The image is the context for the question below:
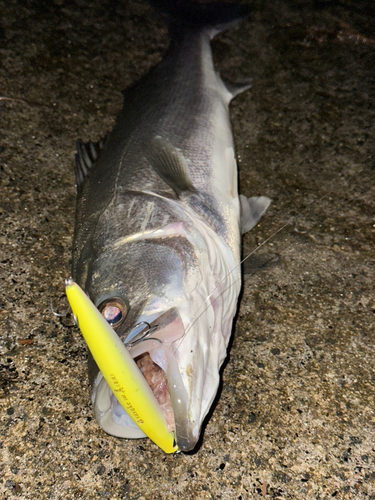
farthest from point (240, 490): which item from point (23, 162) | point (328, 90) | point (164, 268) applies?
point (328, 90)

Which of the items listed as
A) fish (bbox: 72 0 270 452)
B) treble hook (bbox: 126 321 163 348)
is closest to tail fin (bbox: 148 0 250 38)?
fish (bbox: 72 0 270 452)

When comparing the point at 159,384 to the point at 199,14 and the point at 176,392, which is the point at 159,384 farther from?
the point at 199,14

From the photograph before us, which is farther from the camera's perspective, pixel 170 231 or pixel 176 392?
pixel 170 231

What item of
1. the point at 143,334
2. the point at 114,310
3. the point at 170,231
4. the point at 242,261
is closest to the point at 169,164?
the point at 170,231

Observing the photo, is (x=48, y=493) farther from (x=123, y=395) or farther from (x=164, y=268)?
(x=164, y=268)

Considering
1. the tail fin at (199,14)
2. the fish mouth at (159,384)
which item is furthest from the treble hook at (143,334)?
the tail fin at (199,14)

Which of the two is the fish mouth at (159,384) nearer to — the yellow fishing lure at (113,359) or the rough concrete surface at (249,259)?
the yellow fishing lure at (113,359)

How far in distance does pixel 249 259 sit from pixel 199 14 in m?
2.56

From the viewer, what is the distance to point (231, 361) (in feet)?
7.65

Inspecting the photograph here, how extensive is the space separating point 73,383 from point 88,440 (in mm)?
300

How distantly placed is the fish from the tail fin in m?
0.14

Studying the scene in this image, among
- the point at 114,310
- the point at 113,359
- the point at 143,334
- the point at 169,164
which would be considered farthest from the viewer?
the point at 169,164

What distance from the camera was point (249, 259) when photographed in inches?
108

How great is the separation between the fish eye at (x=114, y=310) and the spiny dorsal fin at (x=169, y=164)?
0.84 metres
